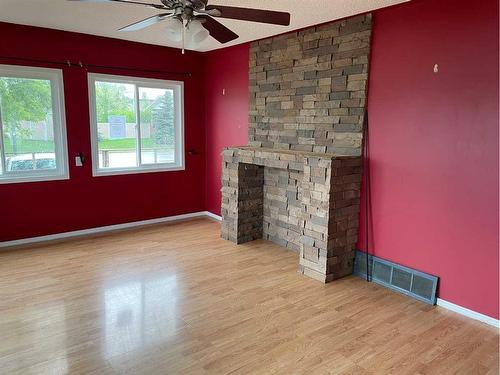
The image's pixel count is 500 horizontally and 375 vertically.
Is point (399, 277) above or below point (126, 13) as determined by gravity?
below

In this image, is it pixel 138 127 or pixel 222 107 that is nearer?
pixel 138 127

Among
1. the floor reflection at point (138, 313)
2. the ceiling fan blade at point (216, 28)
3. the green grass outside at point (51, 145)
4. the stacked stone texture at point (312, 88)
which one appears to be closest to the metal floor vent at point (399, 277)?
the stacked stone texture at point (312, 88)

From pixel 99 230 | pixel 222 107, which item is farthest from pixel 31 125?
pixel 222 107

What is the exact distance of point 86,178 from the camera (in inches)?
178

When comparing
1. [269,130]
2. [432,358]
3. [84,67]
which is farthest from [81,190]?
[432,358]

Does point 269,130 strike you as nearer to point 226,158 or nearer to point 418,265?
point 226,158

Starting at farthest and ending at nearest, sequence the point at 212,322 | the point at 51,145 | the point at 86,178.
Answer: the point at 86,178
the point at 51,145
the point at 212,322

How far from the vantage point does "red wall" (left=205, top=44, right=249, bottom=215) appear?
4.72m

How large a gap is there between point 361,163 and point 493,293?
4.75ft

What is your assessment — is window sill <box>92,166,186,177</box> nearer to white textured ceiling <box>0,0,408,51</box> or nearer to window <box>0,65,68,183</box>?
window <box>0,65,68,183</box>

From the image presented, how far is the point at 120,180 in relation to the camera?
4805mm

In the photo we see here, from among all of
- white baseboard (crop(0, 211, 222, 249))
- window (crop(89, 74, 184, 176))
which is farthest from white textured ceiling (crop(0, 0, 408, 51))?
white baseboard (crop(0, 211, 222, 249))

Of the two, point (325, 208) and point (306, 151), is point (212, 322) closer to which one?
point (325, 208)

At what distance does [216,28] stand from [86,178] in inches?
119
